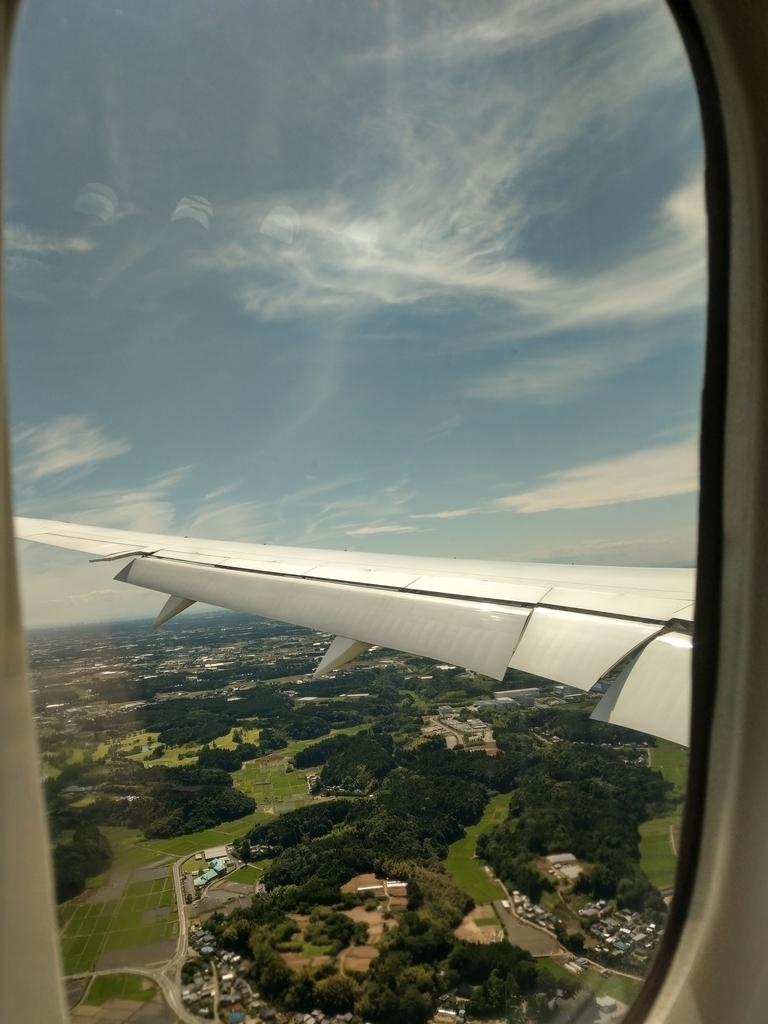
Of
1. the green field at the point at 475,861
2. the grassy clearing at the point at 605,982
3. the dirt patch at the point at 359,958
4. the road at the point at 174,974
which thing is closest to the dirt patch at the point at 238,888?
the road at the point at 174,974

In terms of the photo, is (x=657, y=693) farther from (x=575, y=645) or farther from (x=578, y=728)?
(x=578, y=728)

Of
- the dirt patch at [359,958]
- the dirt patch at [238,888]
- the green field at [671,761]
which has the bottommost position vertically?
the dirt patch at [359,958]

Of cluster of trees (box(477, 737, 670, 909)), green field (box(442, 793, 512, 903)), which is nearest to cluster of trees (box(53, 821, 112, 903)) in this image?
green field (box(442, 793, 512, 903))

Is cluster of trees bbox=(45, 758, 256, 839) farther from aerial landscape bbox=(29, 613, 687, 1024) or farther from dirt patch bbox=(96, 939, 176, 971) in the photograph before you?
dirt patch bbox=(96, 939, 176, 971)

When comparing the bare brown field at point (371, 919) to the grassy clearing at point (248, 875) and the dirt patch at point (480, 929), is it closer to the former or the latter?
the dirt patch at point (480, 929)

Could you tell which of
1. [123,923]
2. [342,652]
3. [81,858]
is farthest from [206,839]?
[342,652]

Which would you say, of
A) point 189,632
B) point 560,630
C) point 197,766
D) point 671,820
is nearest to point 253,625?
point 189,632
